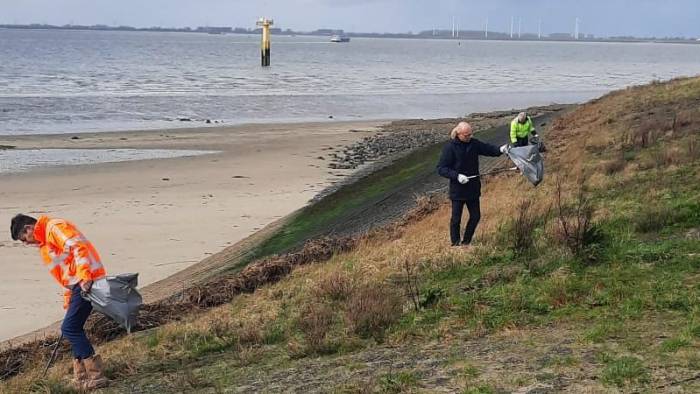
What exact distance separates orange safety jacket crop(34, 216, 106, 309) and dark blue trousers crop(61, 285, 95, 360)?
0.49ft

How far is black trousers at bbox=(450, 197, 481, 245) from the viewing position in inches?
383

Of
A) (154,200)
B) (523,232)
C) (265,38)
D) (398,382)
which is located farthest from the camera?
(265,38)

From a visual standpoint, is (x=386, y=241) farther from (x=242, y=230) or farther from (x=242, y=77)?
(x=242, y=77)

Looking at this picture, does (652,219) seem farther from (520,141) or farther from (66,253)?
(520,141)

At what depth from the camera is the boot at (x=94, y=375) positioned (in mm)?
6906

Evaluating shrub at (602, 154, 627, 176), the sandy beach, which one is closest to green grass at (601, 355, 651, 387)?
the sandy beach

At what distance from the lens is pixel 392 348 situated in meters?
6.95

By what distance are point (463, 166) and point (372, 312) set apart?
256cm

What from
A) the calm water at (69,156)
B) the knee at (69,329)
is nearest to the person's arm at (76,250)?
the knee at (69,329)

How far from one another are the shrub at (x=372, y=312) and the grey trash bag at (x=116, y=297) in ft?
5.73

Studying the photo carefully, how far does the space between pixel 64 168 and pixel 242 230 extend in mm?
10688

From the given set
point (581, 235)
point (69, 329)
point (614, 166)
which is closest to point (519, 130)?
point (614, 166)

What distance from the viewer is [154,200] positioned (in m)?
20.4

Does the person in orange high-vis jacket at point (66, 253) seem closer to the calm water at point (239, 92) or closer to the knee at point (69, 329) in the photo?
the knee at point (69, 329)
